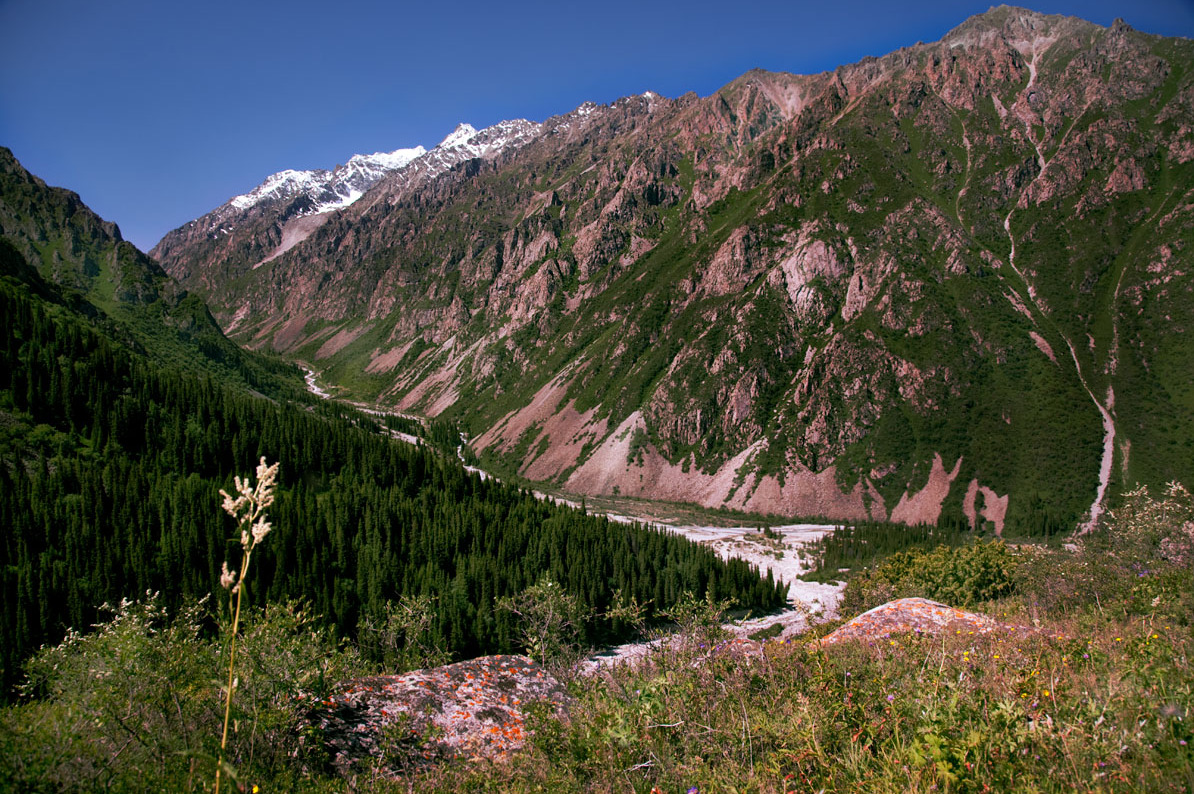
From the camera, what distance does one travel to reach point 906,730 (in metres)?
6.69

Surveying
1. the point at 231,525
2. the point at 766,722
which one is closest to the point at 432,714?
the point at 766,722

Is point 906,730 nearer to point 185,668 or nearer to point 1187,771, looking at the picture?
point 1187,771

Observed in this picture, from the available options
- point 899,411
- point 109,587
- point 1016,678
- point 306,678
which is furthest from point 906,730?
point 899,411

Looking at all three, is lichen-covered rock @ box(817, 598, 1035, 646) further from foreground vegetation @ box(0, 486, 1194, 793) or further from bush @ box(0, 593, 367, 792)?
bush @ box(0, 593, 367, 792)

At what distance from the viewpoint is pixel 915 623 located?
13070 mm

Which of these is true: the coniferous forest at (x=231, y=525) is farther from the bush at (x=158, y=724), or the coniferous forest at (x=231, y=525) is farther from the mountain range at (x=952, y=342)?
the mountain range at (x=952, y=342)

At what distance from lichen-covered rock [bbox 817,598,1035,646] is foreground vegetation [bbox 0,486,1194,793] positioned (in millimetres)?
658

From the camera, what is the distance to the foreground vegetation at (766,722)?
5.41 meters

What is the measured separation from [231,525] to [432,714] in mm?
72065

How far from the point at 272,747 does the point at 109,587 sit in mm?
64268

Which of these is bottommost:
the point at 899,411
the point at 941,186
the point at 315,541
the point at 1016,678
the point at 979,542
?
the point at 315,541

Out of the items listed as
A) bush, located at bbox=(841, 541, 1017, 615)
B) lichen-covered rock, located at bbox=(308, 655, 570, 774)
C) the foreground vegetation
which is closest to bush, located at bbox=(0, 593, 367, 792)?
the foreground vegetation

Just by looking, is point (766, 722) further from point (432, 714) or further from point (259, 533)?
point (432, 714)

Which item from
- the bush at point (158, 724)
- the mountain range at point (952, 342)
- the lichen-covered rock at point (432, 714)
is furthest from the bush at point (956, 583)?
the mountain range at point (952, 342)
